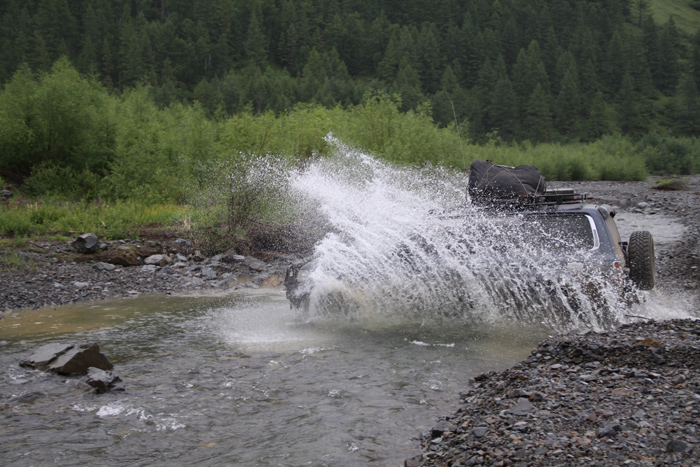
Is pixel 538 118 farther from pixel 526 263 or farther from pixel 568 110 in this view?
pixel 526 263

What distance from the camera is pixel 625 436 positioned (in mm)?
3881

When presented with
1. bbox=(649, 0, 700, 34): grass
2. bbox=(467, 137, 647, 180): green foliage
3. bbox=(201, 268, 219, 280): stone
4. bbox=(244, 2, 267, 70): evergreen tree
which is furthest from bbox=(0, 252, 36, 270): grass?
bbox=(649, 0, 700, 34): grass

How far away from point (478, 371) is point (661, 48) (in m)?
138

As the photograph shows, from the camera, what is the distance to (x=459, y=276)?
7.79 meters

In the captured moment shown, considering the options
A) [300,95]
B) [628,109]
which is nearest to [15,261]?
[300,95]

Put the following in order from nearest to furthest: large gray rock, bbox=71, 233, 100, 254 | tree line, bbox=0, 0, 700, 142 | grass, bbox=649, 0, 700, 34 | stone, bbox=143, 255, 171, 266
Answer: large gray rock, bbox=71, 233, 100, 254
stone, bbox=143, 255, 171, 266
tree line, bbox=0, 0, 700, 142
grass, bbox=649, 0, 700, 34

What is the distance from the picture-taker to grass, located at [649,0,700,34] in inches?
6147

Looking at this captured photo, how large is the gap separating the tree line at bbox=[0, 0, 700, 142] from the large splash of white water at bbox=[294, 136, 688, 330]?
233 ft

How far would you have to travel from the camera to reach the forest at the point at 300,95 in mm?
22625

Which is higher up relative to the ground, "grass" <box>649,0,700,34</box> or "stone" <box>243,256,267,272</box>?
"grass" <box>649,0,700,34</box>

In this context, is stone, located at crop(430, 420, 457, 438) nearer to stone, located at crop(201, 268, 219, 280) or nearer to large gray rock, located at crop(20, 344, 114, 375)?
large gray rock, located at crop(20, 344, 114, 375)

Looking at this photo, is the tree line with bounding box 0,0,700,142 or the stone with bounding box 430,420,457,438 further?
the tree line with bounding box 0,0,700,142

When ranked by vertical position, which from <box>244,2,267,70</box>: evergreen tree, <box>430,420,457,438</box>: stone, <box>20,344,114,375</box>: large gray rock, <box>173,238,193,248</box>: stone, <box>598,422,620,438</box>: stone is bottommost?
<box>430,420,457,438</box>: stone

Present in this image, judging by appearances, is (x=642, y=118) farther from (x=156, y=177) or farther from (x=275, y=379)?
(x=275, y=379)
